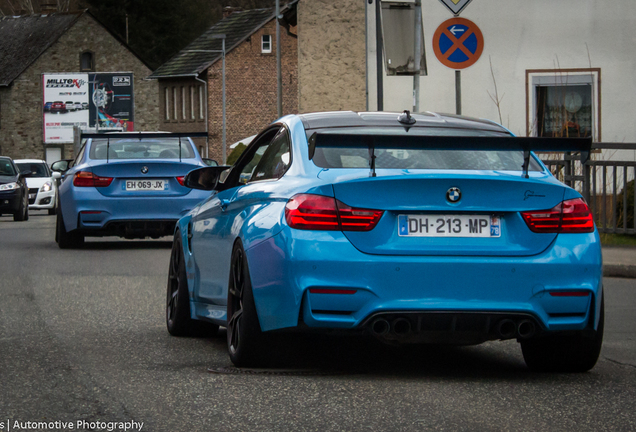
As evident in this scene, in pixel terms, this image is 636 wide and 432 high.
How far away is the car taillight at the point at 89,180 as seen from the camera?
628 inches

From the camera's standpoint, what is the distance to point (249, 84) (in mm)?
87500

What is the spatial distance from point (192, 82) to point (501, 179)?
8454 centimetres

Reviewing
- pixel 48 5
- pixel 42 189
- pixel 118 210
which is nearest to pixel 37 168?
pixel 42 189

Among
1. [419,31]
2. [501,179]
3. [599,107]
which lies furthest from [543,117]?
[501,179]

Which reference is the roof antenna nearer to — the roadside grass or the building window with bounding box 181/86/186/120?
the roadside grass

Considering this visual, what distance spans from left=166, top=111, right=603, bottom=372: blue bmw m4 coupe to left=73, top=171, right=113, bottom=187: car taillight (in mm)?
10115

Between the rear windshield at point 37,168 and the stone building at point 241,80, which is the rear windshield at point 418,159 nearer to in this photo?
the rear windshield at point 37,168

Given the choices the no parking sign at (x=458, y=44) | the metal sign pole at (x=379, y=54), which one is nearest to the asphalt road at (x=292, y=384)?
the no parking sign at (x=458, y=44)

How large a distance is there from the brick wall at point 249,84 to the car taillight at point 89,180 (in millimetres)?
70728

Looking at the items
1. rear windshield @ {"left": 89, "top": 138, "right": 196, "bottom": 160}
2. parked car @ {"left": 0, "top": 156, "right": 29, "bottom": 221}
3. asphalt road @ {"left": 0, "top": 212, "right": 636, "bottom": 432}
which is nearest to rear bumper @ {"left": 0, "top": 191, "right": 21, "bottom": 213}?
parked car @ {"left": 0, "top": 156, "right": 29, "bottom": 221}

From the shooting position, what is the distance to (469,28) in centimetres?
1292

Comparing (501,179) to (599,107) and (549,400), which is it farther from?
(599,107)

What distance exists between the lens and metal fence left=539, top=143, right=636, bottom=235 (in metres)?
14.8

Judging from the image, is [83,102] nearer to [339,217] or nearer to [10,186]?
[10,186]
